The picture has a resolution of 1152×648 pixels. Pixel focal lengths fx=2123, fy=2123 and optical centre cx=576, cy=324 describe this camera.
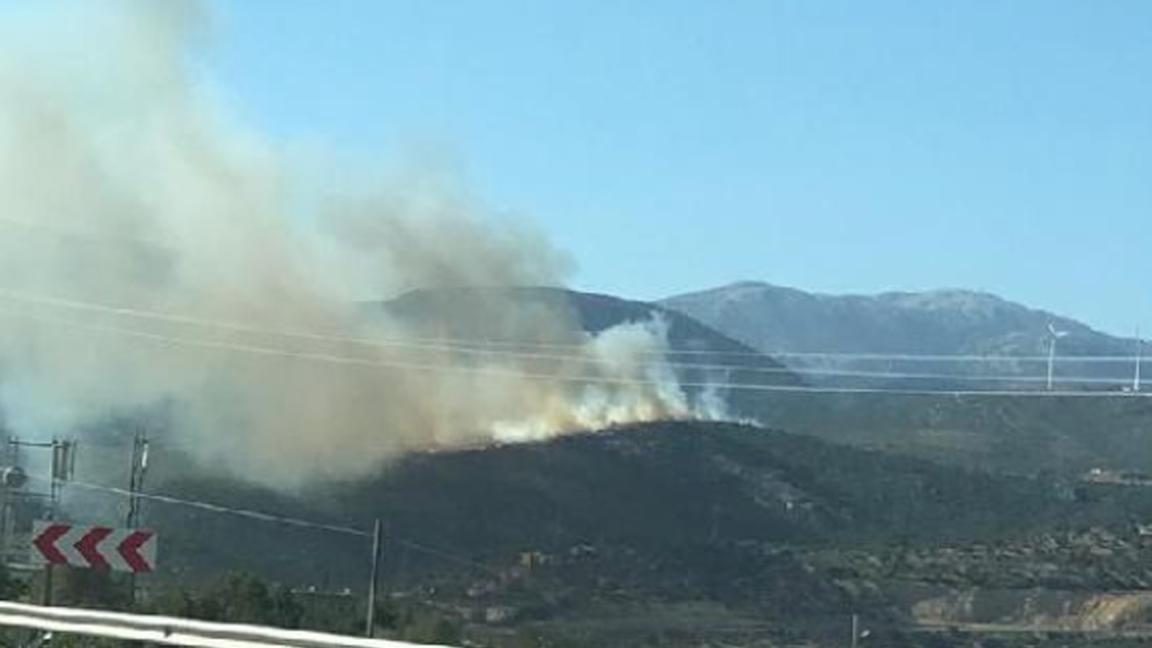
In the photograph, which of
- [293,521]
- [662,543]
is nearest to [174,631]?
[293,521]

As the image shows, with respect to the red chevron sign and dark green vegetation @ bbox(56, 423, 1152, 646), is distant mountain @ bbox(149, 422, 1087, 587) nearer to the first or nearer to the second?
dark green vegetation @ bbox(56, 423, 1152, 646)

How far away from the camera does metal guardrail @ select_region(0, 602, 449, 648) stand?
23391mm

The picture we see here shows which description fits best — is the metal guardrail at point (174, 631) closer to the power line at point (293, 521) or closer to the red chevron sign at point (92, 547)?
the red chevron sign at point (92, 547)

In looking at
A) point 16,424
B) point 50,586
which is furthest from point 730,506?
point 50,586

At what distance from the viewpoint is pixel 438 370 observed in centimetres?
12756

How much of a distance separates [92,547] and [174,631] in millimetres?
10451

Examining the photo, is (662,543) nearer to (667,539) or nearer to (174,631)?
(667,539)

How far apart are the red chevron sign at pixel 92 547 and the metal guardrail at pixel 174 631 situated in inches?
193

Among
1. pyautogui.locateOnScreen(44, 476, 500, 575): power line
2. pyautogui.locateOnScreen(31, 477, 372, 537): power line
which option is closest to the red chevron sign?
pyautogui.locateOnScreen(44, 476, 500, 575): power line

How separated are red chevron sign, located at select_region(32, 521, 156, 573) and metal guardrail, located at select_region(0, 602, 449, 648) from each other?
4.91m

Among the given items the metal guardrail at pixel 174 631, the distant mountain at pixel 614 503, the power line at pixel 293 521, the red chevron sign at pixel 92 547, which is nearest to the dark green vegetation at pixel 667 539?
the distant mountain at pixel 614 503

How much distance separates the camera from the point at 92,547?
36.4 m

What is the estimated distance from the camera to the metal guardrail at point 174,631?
23.4 metres

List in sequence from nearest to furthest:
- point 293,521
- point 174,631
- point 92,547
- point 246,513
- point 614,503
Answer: point 174,631 < point 92,547 < point 246,513 < point 293,521 < point 614,503
